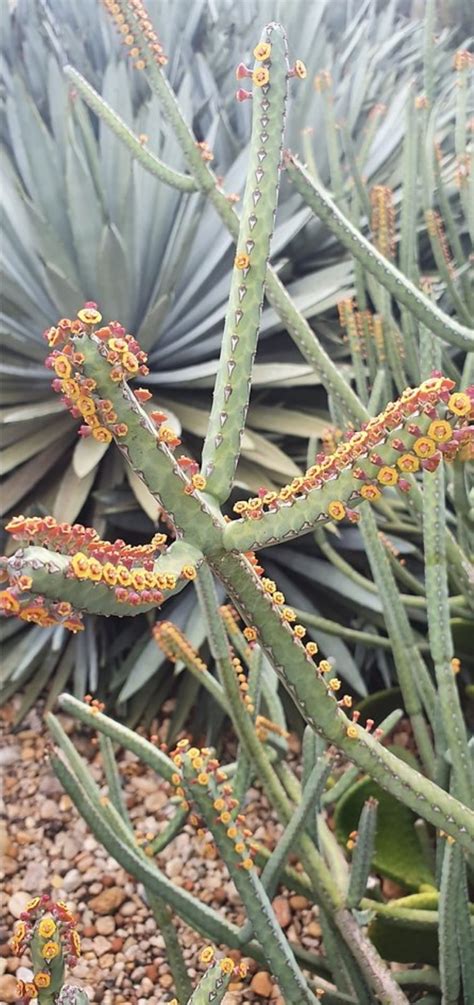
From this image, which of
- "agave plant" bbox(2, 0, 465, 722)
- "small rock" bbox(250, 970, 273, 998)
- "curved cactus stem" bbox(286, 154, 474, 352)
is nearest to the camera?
"curved cactus stem" bbox(286, 154, 474, 352)

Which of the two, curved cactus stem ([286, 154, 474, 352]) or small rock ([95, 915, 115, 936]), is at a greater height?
curved cactus stem ([286, 154, 474, 352])

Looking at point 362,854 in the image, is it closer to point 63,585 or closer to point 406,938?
point 406,938

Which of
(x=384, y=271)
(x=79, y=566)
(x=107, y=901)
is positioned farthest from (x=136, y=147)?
(x=107, y=901)

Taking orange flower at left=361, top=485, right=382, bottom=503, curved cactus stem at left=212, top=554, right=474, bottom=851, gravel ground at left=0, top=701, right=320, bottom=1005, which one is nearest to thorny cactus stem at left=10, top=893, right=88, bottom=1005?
curved cactus stem at left=212, top=554, right=474, bottom=851

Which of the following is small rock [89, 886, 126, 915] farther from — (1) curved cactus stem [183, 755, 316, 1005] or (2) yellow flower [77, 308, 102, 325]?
(2) yellow flower [77, 308, 102, 325]

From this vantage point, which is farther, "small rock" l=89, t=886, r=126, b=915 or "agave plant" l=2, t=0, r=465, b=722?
"agave plant" l=2, t=0, r=465, b=722

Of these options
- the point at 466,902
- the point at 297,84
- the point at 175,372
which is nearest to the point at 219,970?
the point at 466,902

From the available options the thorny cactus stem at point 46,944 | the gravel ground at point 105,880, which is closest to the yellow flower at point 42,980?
the thorny cactus stem at point 46,944

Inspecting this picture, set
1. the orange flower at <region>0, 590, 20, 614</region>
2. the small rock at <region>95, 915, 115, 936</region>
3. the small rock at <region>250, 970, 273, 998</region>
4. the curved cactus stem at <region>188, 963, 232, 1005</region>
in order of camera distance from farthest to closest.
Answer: the small rock at <region>95, 915, 115, 936</region> → the small rock at <region>250, 970, 273, 998</region> → the curved cactus stem at <region>188, 963, 232, 1005</region> → the orange flower at <region>0, 590, 20, 614</region>
